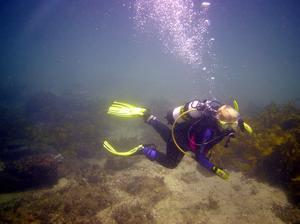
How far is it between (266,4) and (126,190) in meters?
29.2

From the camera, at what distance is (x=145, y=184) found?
8.30 meters

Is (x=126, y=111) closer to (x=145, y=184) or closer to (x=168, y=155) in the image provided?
(x=168, y=155)

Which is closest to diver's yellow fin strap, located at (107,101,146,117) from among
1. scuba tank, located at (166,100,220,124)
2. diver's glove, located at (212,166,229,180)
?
scuba tank, located at (166,100,220,124)

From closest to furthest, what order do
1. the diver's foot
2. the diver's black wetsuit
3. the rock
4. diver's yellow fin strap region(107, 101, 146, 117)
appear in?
1. the diver's black wetsuit
2. the diver's foot
3. diver's yellow fin strap region(107, 101, 146, 117)
4. the rock

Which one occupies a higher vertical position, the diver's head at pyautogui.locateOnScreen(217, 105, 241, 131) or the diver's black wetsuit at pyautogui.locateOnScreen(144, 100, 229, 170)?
the diver's head at pyautogui.locateOnScreen(217, 105, 241, 131)

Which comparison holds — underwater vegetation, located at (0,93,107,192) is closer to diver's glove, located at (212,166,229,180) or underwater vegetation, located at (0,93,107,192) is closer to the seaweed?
the seaweed

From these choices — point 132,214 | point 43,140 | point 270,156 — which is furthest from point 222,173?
point 43,140

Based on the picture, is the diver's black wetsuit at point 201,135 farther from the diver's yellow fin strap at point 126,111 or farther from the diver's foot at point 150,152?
the diver's yellow fin strap at point 126,111

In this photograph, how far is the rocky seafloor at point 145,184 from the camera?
6.73 metres

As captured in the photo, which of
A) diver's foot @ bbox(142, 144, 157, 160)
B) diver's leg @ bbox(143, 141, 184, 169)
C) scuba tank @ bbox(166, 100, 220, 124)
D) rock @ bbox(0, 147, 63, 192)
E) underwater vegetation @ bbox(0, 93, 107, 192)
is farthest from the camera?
underwater vegetation @ bbox(0, 93, 107, 192)

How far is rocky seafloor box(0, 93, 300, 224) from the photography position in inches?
265

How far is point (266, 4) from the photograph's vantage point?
2823cm

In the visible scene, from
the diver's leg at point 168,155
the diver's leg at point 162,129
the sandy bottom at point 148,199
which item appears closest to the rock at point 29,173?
the sandy bottom at point 148,199

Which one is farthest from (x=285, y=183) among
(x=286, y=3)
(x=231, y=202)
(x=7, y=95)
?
(x=7, y=95)
